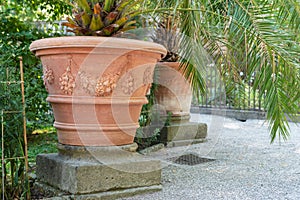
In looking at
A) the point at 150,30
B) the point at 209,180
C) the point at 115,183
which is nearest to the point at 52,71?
the point at 115,183

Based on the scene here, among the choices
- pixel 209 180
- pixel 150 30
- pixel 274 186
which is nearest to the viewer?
pixel 274 186

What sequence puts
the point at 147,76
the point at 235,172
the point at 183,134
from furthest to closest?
the point at 183,134
the point at 235,172
the point at 147,76

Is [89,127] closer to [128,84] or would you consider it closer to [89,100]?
[89,100]

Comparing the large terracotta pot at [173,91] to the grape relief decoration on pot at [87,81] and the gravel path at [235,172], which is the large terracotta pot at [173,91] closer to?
the gravel path at [235,172]

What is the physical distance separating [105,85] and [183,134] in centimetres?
246

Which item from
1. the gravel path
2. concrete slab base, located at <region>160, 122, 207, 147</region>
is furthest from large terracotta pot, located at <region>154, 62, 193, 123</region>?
the gravel path

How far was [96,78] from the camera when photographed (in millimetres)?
2471

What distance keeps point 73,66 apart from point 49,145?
245cm

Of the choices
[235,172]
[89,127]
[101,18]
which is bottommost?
[235,172]

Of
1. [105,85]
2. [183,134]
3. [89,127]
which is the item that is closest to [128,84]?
[105,85]

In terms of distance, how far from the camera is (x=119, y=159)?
258 centimetres

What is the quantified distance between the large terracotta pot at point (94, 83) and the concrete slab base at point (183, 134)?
2.01m

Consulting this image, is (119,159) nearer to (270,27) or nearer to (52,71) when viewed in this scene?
(52,71)

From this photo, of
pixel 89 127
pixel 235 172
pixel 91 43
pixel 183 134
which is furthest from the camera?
pixel 183 134
